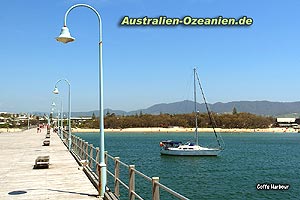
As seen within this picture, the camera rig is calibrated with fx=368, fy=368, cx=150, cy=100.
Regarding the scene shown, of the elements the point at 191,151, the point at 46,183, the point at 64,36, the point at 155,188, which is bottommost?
the point at 191,151

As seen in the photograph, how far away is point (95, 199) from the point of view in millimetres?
10422

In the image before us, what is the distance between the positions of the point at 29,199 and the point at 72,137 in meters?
19.3

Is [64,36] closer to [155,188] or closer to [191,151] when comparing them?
[155,188]

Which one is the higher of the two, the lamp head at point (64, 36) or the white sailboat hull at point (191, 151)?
the lamp head at point (64, 36)

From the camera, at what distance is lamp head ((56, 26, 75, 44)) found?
1095cm

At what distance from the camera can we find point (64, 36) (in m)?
10.9

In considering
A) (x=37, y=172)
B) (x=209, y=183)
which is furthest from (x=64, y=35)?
(x=209, y=183)

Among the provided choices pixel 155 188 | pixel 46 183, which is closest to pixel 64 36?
pixel 46 183

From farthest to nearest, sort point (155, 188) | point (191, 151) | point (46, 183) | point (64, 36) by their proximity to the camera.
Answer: point (191, 151), point (46, 183), point (64, 36), point (155, 188)

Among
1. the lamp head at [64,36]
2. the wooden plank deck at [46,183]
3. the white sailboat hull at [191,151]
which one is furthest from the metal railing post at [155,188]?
the white sailboat hull at [191,151]

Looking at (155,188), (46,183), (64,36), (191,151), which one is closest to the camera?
(155,188)

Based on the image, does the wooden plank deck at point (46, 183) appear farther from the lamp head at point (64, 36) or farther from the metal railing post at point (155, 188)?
the lamp head at point (64, 36)

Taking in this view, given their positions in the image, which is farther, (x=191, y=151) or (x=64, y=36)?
(x=191, y=151)

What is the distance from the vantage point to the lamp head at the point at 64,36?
1095cm
